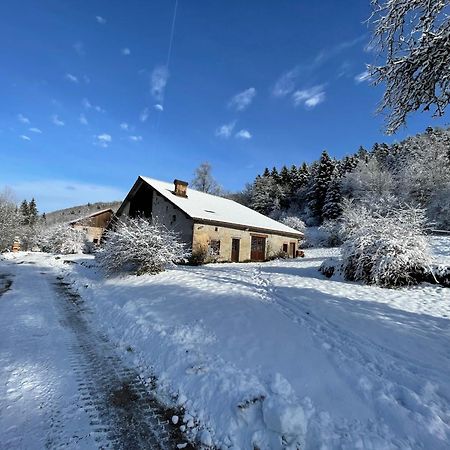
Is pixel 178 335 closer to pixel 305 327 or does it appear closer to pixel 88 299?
pixel 305 327

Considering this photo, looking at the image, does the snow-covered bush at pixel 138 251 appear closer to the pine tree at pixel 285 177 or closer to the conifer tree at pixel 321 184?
the conifer tree at pixel 321 184

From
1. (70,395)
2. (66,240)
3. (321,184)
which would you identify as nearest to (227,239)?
(70,395)

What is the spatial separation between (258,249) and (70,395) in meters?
21.2

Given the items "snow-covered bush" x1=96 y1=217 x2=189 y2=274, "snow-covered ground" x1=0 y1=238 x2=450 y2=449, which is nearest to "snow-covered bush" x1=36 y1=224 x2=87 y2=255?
"snow-covered bush" x1=96 y1=217 x2=189 y2=274

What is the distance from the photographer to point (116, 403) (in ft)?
13.3

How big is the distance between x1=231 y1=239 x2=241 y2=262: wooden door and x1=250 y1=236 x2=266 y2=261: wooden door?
5.02ft

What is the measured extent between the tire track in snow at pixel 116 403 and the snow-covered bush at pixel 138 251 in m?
7.11

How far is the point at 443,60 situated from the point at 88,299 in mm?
11035

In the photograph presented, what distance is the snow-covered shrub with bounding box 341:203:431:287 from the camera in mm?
10852

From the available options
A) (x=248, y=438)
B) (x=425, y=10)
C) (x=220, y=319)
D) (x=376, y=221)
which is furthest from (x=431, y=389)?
(x=376, y=221)

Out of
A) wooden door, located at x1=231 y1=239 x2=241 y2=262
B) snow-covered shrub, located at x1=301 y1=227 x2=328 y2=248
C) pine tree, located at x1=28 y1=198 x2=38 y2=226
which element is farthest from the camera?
pine tree, located at x1=28 y1=198 x2=38 y2=226

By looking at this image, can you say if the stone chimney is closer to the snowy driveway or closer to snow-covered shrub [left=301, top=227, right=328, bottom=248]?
snow-covered shrub [left=301, top=227, right=328, bottom=248]

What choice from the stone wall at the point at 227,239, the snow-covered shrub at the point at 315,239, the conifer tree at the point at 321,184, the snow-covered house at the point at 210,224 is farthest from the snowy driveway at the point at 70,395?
the conifer tree at the point at 321,184

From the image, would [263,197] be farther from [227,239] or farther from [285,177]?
[227,239]
